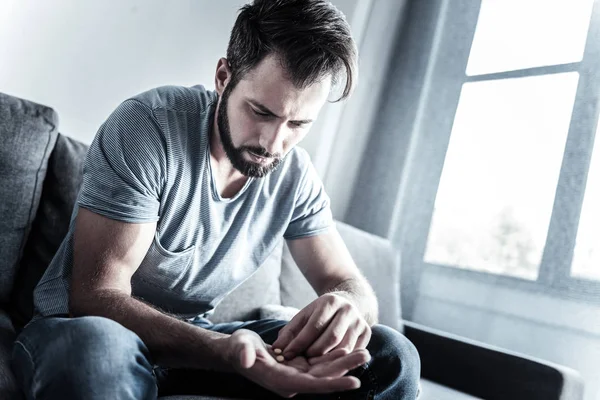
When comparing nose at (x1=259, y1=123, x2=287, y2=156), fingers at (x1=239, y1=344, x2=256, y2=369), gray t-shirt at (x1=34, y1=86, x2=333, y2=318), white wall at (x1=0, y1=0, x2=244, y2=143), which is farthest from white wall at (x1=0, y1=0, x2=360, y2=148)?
fingers at (x1=239, y1=344, x2=256, y2=369)

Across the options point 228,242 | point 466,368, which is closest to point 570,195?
point 466,368

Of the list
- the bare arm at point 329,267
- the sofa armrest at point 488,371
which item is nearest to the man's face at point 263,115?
the bare arm at point 329,267

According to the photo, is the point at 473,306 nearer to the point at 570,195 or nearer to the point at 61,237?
the point at 570,195

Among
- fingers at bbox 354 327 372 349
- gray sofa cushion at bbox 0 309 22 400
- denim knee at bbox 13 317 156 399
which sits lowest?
gray sofa cushion at bbox 0 309 22 400

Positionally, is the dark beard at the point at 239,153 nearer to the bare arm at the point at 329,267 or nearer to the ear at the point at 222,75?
the ear at the point at 222,75

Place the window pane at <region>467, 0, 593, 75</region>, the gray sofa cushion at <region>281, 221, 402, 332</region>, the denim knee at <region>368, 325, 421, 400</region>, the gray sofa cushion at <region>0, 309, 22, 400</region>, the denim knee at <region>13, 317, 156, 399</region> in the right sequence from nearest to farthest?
1. the denim knee at <region>13, 317, 156, 399</region>
2. the gray sofa cushion at <region>0, 309, 22, 400</region>
3. the denim knee at <region>368, 325, 421, 400</region>
4. the gray sofa cushion at <region>281, 221, 402, 332</region>
5. the window pane at <region>467, 0, 593, 75</region>

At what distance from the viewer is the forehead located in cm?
112

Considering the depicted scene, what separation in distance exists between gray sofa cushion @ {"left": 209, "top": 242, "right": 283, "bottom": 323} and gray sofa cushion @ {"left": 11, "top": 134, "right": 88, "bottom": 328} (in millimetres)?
427

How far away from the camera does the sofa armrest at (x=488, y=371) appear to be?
151cm

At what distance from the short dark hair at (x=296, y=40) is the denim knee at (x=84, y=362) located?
60 cm

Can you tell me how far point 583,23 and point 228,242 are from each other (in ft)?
5.18

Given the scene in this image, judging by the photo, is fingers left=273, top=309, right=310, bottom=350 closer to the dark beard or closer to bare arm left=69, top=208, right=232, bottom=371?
bare arm left=69, top=208, right=232, bottom=371

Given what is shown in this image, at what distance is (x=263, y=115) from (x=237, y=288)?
1.86 feet

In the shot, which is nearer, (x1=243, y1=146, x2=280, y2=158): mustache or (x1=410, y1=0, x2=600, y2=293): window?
(x1=243, y1=146, x2=280, y2=158): mustache
